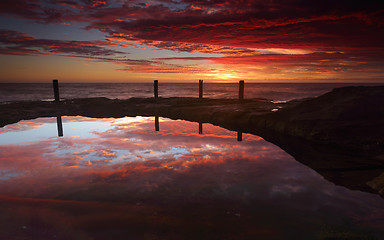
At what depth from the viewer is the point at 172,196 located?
4387 millimetres

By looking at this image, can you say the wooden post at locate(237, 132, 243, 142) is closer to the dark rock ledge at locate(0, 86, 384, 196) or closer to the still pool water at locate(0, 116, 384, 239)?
the dark rock ledge at locate(0, 86, 384, 196)

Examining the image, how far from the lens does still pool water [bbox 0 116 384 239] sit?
3.36 meters

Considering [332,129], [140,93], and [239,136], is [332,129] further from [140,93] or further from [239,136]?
[140,93]

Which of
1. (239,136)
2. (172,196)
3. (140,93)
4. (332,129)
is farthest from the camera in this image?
(140,93)

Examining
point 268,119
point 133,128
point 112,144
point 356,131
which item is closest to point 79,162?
point 112,144

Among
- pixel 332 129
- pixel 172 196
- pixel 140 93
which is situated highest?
pixel 332 129

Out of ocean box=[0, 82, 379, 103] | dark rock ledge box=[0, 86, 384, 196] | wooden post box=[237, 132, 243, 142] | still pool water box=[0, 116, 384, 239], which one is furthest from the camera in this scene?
ocean box=[0, 82, 379, 103]

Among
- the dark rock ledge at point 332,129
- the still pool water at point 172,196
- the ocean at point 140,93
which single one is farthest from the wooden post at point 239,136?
the ocean at point 140,93

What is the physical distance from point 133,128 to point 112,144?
2997mm

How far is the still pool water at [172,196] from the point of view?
11.0 ft

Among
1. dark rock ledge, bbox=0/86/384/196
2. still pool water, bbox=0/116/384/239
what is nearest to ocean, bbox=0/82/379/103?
dark rock ledge, bbox=0/86/384/196

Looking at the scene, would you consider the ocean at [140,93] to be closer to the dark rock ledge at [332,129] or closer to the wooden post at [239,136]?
the dark rock ledge at [332,129]

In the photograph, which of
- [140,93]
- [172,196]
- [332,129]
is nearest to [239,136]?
[332,129]

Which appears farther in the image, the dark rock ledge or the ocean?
the ocean
